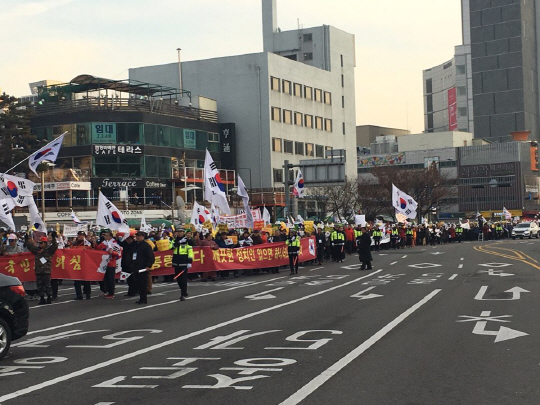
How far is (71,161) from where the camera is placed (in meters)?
75.9

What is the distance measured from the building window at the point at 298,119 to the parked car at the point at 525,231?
29195mm

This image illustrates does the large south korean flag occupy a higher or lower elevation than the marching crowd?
higher

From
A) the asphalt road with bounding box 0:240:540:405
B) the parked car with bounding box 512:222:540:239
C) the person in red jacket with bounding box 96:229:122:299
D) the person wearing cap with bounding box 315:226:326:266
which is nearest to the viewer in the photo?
the asphalt road with bounding box 0:240:540:405

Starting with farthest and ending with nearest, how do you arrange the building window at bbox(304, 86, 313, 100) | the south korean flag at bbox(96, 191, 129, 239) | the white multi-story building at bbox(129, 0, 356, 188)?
the building window at bbox(304, 86, 313, 100)
the white multi-story building at bbox(129, 0, 356, 188)
the south korean flag at bbox(96, 191, 129, 239)

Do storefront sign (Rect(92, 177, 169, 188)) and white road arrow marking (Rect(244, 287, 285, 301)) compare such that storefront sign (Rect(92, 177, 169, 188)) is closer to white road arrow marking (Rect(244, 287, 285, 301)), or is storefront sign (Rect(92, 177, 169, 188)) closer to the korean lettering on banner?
the korean lettering on banner

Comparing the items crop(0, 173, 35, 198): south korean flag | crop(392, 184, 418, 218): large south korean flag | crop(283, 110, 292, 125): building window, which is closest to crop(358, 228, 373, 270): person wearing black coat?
crop(0, 173, 35, 198): south korean flag

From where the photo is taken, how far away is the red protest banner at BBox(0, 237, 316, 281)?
23.2m

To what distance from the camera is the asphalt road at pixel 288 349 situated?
347 inches

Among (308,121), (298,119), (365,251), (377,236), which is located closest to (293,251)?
(365,251)

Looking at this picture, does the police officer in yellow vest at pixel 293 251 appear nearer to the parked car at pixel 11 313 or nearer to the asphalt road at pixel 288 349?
the asphalt road at pixel 288 349

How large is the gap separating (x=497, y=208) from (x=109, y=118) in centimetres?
9316

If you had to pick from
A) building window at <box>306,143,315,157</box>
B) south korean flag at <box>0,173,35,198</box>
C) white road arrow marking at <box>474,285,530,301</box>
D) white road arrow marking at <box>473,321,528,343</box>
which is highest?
→ building window at <box>306,143,315,157</box>

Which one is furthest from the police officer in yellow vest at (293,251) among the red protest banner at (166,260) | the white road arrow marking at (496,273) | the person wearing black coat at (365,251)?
the white road arrow marking at (496,273)

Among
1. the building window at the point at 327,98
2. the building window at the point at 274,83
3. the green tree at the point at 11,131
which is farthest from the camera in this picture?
the building window at the point at 327,98
